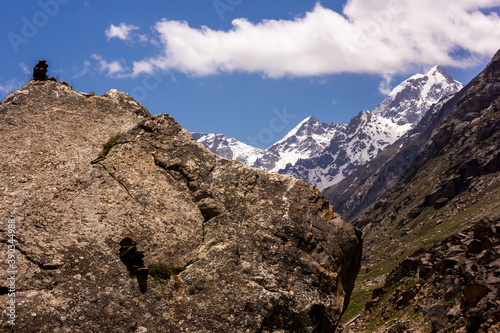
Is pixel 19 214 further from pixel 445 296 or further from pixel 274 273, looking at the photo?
pixel 445 296

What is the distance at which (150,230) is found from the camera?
12242 mm

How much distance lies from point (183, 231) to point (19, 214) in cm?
461

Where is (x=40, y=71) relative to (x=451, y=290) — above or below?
above

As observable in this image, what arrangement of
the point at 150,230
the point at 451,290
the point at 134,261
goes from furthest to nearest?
1. the point at 451,290
2. the point at 150,230
3. the point at 134,261

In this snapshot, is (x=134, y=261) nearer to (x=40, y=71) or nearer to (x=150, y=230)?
(x=150, y=230)

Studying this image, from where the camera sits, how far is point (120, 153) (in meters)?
13.5

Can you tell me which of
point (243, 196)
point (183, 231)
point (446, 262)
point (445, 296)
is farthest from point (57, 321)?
point (446, 262)

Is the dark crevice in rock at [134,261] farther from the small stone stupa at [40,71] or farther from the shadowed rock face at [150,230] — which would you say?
the small stone stupa at [40,71]

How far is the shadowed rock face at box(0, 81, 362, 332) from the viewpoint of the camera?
35.0 feet

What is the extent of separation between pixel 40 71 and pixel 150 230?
23.5ft

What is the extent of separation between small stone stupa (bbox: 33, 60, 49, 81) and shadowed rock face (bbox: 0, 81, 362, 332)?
406 millimetres

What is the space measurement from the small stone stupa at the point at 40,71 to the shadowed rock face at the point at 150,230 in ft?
1.33

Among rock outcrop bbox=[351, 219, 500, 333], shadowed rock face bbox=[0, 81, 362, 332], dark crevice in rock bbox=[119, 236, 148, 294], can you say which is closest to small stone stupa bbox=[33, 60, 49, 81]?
shadowed rock face bbox=[0, 81, 362, 332]

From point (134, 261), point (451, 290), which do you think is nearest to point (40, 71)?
point (134, 261)
